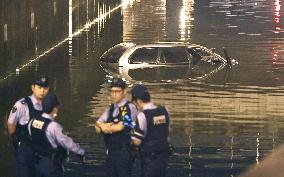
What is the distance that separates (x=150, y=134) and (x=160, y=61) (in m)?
17.4

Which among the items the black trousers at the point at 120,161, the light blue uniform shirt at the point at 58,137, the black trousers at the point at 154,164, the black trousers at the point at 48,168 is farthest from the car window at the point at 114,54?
the light blue uniform shirt at the point at 58,137

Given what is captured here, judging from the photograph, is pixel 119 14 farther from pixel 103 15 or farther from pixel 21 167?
pixel 21 167

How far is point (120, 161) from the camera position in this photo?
40.7 feet

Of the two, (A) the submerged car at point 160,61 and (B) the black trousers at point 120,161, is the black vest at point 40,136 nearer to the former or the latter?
(B) the black trousers at point 120,161

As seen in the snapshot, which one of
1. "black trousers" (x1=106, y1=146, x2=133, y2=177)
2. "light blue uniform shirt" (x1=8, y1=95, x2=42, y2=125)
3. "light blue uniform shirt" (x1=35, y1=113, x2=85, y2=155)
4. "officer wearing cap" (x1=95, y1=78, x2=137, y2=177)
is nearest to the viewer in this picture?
"light blue uniform shirt" (x1=35, y1=113, x2=85, y2=155)

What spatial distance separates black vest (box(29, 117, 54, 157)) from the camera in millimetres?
11391

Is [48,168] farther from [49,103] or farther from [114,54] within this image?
[114,54]

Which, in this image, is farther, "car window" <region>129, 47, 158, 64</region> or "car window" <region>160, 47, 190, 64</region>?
"car window" <region>160, 47, 190, 64</region>

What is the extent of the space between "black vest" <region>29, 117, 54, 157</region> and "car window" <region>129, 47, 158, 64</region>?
17304 millimetres

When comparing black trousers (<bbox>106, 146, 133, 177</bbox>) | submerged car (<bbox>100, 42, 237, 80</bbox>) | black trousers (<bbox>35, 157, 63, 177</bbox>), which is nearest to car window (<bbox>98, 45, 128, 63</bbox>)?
submerged car (<bbox>100, 42, 237, 80</bbox>)

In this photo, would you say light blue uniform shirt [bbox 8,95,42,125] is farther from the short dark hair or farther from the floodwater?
the short dark hair

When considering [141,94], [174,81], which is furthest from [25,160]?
[174,81]

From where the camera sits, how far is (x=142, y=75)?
27812 millimetres

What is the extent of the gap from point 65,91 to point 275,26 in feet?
85.2
